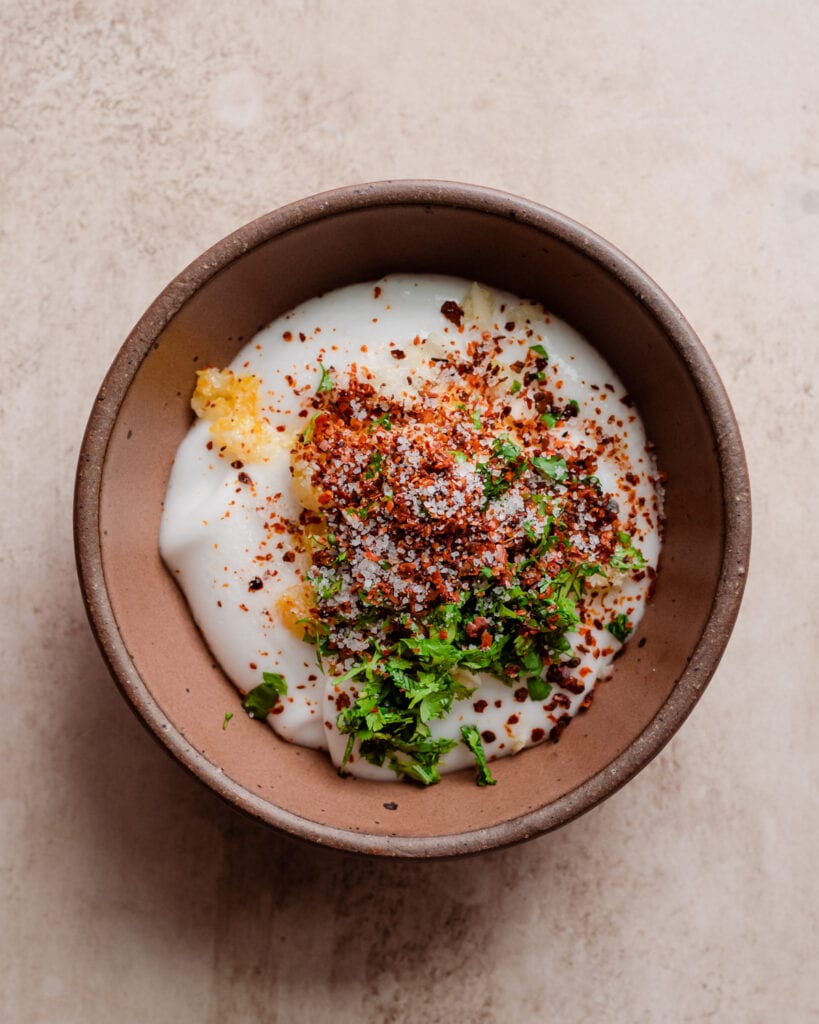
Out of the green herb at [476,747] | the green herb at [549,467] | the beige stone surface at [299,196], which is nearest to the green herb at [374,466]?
the green herb at [549,467]

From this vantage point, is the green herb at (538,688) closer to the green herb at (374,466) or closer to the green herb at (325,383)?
the green herb at (374,466)

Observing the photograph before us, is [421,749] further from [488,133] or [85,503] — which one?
[488,133]

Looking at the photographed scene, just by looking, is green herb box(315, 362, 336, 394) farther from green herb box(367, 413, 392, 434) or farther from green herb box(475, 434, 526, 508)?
green herb box(475, 434, 526, 508)

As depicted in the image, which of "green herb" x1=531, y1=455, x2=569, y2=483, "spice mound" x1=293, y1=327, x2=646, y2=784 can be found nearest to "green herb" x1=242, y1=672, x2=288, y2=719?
"spice mound" x1=293, y1=327, x2=646, y2=784

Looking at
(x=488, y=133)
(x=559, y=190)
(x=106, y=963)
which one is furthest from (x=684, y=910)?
(x=488, y=133)

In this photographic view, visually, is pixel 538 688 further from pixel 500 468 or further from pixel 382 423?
pixel 382 423

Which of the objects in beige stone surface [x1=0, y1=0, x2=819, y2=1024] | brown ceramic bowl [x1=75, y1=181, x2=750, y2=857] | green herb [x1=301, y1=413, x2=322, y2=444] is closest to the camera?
brown ceramic bowl [x1=75, y1=181, x2=750, y2=857]

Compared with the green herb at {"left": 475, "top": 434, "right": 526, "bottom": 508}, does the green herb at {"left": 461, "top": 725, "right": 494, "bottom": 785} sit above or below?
below
